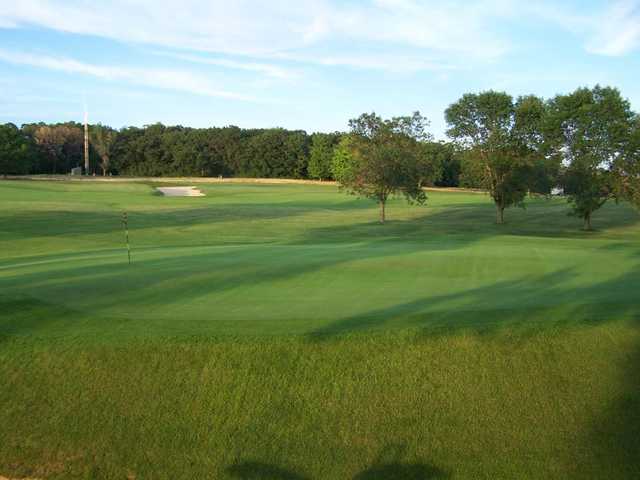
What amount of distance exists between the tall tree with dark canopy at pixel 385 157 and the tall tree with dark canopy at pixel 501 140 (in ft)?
15.0

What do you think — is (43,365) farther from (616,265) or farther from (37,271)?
(616,265)

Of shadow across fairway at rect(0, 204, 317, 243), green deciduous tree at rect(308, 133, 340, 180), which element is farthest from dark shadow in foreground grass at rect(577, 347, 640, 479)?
green deciduous tree at rect(308, 133, 340, 180)

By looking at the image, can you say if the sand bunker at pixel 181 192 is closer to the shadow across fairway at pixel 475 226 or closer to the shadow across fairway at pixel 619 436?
the shadow across fairway at pixel 475 226

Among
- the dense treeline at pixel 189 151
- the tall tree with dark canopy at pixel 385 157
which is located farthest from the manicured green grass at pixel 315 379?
the dense treeline at pixel 189 151

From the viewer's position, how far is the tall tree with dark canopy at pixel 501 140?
5138cm

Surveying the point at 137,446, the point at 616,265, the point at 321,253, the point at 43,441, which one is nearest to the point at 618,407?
the point at 137,446

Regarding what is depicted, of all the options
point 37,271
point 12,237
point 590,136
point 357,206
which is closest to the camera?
point 37,271

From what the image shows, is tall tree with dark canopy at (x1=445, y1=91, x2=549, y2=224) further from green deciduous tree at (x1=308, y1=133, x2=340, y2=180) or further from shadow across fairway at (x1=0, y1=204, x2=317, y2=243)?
green deciduous tree at (x1=308, y1=133, x2=340, y2=180)

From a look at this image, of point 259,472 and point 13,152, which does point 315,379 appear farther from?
point 13,152

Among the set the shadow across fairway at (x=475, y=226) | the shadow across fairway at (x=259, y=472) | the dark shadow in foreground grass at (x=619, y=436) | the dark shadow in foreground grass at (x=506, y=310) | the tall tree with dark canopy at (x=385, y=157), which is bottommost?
the shadow across fairway at (x=475, y=226)

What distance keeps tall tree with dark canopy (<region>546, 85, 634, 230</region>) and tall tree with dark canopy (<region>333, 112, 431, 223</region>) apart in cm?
1078

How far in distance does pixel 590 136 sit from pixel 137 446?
48726 millimetres

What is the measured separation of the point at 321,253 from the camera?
20.4 m

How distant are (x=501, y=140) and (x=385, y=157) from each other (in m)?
10.9
